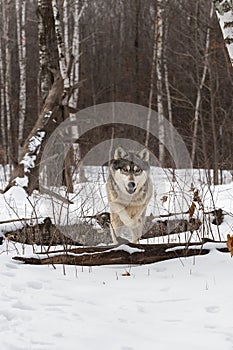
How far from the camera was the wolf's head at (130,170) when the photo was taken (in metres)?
6.14

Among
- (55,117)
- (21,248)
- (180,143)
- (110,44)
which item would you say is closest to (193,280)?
(21,248)

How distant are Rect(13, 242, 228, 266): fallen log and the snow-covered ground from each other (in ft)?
0.27

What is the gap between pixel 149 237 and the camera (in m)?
5.74

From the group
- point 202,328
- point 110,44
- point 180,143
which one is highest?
point 110,44

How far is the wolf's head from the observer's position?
6.14 meters

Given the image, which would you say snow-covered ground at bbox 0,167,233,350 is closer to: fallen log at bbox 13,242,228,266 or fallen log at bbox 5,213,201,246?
fallen log at bbox 13,242,228,266

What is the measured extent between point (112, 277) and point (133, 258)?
384 millimetres

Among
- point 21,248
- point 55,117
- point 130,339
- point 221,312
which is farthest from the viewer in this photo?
point 55,117

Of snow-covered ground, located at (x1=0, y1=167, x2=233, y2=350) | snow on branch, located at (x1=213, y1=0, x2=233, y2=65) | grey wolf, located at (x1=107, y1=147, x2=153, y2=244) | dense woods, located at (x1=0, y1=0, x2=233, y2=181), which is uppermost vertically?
dense woods, located at (x1=0, y1=0, x2=233, y2=181)

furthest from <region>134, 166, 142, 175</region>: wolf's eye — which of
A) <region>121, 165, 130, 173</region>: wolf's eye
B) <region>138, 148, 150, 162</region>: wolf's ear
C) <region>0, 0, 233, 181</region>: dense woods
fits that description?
<region>0, 0, 233, 181</region>: dense woods

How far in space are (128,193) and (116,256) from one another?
210 cm

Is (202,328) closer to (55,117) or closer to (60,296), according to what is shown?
(60,296)

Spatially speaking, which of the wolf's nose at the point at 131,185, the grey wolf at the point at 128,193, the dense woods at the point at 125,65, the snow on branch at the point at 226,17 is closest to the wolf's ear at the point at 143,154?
the grey wolf at the point at 128,193

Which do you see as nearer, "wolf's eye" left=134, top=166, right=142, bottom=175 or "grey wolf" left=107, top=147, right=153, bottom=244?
"grey wolf" left=107, top=147, right=153, bottom=244
